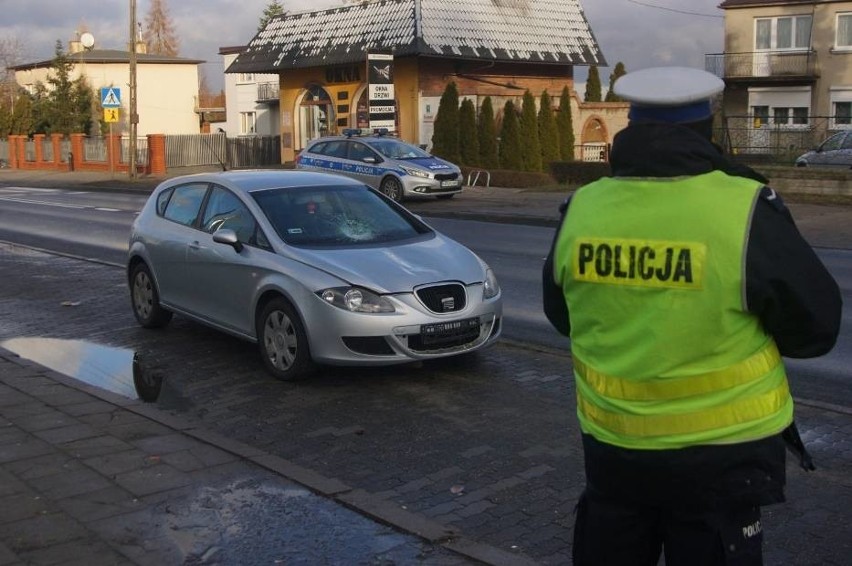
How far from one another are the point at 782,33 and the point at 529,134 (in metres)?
15.1

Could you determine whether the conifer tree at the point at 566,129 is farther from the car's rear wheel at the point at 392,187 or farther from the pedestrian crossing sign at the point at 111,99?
the pedestrian crossing sign at the point at 111,99

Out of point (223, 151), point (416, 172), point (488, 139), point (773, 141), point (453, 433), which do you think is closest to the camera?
point (453, 433)

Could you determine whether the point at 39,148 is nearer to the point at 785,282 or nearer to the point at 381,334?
the point at 381,334

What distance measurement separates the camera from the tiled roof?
36469 millimetres

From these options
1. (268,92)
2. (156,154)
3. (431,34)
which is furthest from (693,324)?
(268,92)

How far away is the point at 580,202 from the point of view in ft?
9.30

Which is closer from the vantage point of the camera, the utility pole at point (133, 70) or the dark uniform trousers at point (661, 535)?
the dark uniform trousers at point (661, 535)

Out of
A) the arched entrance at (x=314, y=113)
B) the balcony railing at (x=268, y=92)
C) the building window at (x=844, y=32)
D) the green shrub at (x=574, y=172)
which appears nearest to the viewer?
the green shrub at (x=574, y=172)

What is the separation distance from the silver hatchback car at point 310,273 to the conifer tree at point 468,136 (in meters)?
26.2

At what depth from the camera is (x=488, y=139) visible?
36.3 m

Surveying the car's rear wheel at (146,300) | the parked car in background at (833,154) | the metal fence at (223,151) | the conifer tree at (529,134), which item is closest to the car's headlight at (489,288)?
the car's rear wheel at (146,300)

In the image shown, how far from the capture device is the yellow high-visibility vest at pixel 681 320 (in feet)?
8.42

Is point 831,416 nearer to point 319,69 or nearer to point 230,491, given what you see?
point 230,491

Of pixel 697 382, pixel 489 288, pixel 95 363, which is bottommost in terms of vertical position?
pixel 95 363
